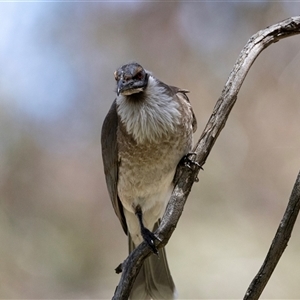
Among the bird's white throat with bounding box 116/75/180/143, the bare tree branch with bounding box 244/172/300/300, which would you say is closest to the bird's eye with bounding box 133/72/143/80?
the bird's white throat with bounding box 116/75/180/143

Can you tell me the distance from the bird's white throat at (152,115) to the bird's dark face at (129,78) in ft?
0.54

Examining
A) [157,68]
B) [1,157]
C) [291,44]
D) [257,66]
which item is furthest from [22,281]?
[291,44]

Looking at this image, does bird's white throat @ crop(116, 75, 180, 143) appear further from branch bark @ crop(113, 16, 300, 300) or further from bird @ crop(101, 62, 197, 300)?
branch bark @ crop(113, 16, 300, 300)

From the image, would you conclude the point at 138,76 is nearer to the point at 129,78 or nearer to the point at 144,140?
the point at 129,78

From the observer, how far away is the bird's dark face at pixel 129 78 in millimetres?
2584

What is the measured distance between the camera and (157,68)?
18.2ft

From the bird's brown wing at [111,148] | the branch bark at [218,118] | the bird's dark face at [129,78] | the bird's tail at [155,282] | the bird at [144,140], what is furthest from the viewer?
the bird's tail at [155,282]

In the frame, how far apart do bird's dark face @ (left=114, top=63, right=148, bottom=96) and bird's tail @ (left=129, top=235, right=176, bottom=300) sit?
1.25 meters

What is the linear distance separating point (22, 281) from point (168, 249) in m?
1.39

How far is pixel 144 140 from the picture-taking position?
2869mm

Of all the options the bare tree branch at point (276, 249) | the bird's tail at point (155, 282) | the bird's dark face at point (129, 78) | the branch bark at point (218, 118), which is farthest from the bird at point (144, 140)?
the bare tree branch at point (276, 249)

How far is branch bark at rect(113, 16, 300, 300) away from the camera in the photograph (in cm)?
205

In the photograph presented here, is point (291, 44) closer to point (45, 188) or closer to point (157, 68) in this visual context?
point (157, 68)

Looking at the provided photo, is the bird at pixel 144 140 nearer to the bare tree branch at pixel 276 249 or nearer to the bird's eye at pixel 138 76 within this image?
the bird's eye at pixel 138 76
